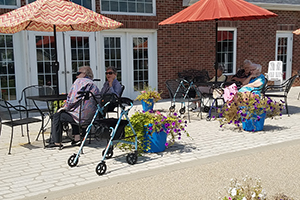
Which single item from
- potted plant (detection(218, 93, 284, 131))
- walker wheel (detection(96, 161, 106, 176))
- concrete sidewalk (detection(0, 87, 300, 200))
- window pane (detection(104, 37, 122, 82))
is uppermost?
window pane (detection(104, 37, 122, 82))

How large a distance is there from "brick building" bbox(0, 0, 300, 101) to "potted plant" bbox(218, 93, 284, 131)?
463 cm

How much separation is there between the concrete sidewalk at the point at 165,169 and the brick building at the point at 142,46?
3.80 metres

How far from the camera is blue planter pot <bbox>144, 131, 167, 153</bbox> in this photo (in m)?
4.89

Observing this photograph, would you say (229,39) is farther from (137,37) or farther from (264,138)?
(264,138)

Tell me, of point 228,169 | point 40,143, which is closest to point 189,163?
point 228,169

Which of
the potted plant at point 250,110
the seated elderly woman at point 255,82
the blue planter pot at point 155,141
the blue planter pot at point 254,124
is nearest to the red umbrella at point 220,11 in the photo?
the seated elderly woman at point 255,82

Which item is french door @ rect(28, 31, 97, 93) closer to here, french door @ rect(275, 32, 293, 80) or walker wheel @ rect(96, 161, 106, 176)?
walker wheel @ rect(96, 161, 106, 176)

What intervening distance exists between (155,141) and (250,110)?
82.6 inches

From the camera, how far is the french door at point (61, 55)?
937 cm

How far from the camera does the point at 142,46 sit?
11.2 metres

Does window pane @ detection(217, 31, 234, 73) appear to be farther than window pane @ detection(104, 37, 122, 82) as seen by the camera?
Yes

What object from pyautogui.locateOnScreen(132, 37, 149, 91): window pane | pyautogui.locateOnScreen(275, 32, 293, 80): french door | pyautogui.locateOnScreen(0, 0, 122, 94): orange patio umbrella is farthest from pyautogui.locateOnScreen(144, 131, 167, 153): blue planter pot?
pyautogui.locateOnScreen(275, 32, 293, 80): french door

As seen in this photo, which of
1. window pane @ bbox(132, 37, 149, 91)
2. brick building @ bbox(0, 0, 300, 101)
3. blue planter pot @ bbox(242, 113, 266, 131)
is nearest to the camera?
blue planter pot @ bbox(242, 113, 266, 131)

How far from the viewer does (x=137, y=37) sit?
1106 centimetres
